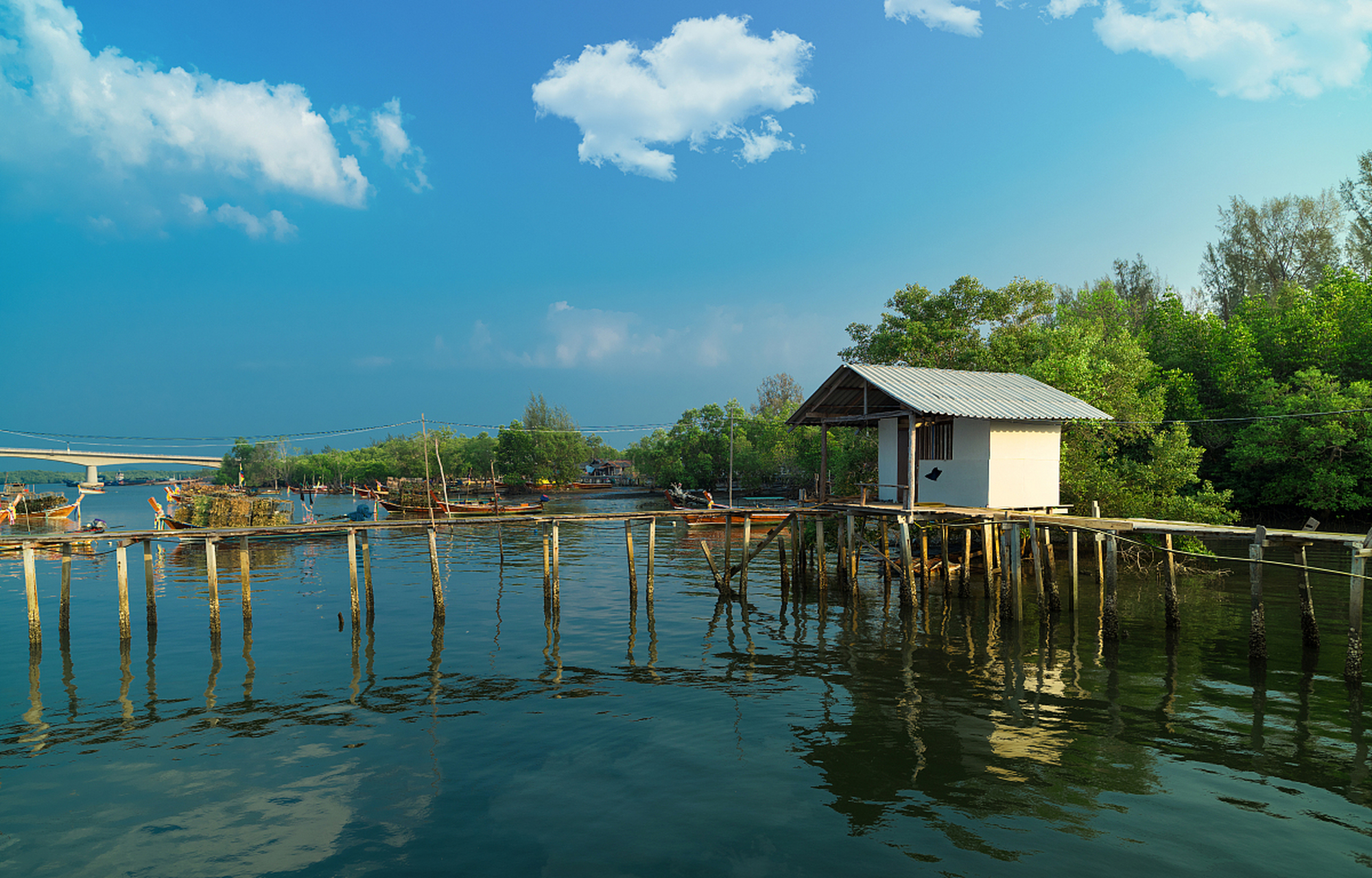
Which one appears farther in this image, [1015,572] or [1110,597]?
[1015,572]

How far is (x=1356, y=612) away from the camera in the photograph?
12469 mm

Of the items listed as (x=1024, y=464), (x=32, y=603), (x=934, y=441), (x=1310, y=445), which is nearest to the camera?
(x=32, y=603)

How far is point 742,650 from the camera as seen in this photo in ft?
56.3

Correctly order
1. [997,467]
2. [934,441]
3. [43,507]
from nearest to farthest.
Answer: [997,467], [934,441], [43,507]

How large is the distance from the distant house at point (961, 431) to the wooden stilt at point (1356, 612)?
27.2 ft

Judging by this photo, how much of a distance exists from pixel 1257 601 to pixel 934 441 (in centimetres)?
936

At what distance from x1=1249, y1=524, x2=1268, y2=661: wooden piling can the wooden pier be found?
0.03m

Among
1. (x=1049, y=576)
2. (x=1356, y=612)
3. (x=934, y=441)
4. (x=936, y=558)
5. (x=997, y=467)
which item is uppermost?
(x=934, y=441)

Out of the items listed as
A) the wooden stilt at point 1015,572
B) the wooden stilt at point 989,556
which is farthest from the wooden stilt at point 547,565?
the wooden stilt at point 989,556

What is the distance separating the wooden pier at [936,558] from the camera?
14227 mm

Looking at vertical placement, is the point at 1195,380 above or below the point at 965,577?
above

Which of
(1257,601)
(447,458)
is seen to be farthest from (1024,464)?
(447,458)

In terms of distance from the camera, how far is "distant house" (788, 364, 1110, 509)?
65.7ft

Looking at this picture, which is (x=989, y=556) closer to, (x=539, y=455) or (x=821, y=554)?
(x=821, y=554)
